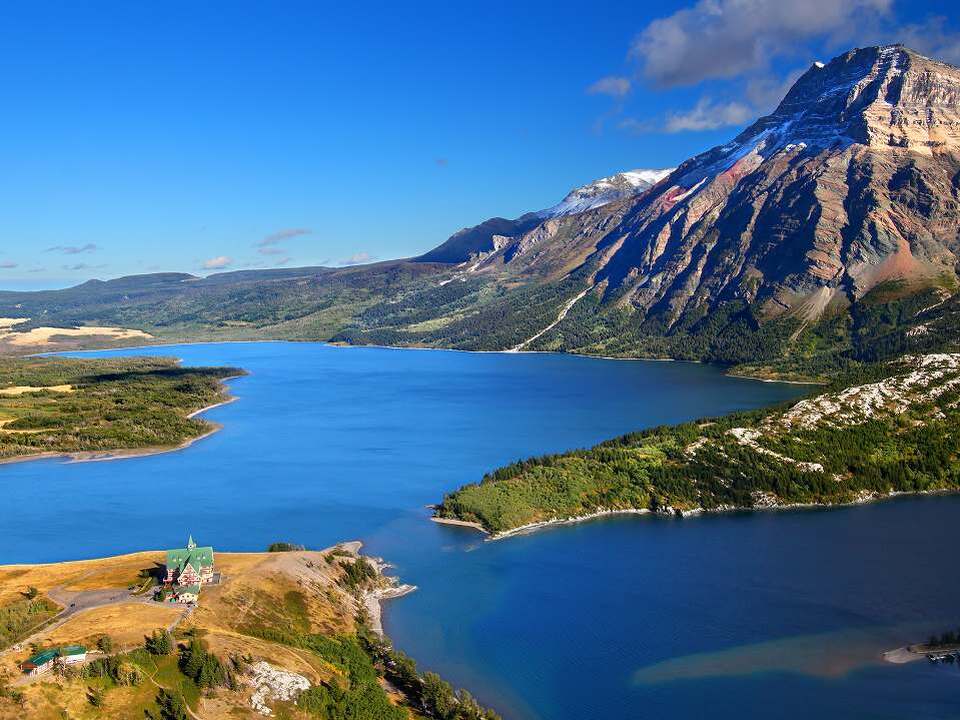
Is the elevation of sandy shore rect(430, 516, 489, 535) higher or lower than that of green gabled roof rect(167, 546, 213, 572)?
lower

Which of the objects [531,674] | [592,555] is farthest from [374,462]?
[531,674]

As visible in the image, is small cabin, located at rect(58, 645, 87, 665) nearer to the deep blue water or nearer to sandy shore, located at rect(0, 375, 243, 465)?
the deep blue water

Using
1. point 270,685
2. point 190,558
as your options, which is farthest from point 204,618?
point 270,685

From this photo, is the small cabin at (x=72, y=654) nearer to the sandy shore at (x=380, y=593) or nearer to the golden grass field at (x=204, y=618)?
the golden grass field at (x=204, y=618)

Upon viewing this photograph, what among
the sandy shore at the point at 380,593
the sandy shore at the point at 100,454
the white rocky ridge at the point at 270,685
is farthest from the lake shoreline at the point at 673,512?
the sandy shore at the point at 100,454

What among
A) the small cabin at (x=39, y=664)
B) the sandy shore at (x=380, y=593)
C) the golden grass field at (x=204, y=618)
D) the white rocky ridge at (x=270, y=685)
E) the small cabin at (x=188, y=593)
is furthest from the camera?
the sandy shore at (x=380, y=593)

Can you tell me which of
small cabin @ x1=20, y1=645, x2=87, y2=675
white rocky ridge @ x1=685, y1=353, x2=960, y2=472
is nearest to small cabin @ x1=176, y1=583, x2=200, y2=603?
small cabin @ x1=20, y1=645, x2=87, y2=675

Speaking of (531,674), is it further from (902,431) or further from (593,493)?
(902,431)
